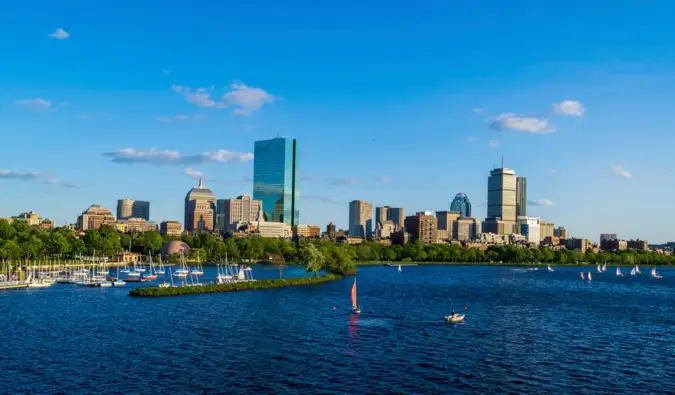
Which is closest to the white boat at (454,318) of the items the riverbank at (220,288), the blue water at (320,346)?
the blue water at (320,346)

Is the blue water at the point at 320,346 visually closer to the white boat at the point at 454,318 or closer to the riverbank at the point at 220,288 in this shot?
the white boat at the point at 454,318

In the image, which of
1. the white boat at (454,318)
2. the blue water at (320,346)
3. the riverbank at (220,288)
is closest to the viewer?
the blue water at (320,346)

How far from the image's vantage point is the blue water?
61.5 m

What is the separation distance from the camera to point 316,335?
87.0 metres

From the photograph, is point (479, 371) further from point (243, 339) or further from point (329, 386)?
point (243, 339)

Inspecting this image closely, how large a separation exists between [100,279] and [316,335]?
97.0m

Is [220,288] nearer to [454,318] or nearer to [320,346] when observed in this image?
[454,318]

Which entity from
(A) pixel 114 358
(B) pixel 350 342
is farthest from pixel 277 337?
(A) pixel 114 358

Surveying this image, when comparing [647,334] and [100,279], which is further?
[100,279]

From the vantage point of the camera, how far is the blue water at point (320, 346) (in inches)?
2422

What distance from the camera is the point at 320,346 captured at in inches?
3115

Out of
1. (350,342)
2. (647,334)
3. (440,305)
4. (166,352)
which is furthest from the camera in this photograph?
(440,305)

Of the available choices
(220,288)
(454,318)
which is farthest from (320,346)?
(220,288)

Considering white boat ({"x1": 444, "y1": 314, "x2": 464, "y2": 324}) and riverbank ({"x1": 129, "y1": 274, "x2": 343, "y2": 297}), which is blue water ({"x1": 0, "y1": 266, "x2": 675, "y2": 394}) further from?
riverbank ({"x1": 129, "y1": 274, "x2": 343, "y2": 297})
